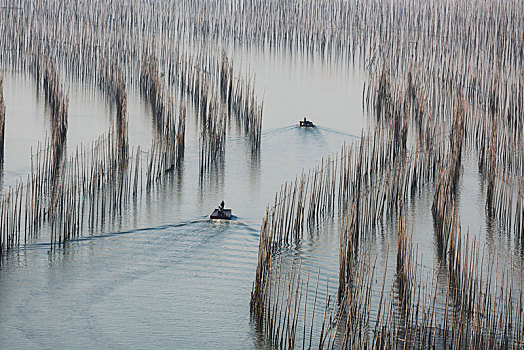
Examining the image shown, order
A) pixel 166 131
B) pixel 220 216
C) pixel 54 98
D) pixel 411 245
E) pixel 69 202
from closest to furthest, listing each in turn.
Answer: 1. pixel 411 245
2. pixel 69 202
3. pixel 220 216
4. pixel 166 131
5. pixel 54 98

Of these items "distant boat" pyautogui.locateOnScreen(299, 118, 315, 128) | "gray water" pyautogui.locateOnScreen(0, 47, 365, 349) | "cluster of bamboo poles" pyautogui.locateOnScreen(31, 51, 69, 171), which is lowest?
"gray water" pyautogui.locateOnScreen(0, 47, 365, 349)

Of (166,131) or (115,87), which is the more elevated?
(115,87)

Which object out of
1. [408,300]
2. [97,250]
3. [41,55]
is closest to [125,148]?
[97,250]

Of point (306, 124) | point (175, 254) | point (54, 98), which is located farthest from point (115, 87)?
point (175, 254)

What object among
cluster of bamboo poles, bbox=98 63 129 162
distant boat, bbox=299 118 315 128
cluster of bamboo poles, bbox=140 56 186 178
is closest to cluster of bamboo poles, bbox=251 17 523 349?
distant boat, bbox=299 118 315 128

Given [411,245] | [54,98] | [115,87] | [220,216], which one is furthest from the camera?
[115,87]

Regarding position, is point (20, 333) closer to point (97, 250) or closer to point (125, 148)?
point (97, 250)

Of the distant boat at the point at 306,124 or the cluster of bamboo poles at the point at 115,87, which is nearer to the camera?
the cluster of bamboo poles at the point at 115,87

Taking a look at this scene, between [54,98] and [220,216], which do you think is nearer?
[220,216]

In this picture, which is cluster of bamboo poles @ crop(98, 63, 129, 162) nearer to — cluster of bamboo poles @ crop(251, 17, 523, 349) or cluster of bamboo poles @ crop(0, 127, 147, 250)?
cluster of bamboo poles @ crop(0, 127, 147, 250)

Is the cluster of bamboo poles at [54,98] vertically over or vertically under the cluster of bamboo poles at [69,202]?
over

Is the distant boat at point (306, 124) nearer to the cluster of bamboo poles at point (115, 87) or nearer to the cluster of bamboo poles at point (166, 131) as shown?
the cluster of bamboo poles at point (166, 131)

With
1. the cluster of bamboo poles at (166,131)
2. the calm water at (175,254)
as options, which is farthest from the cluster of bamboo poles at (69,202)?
the cluster of bamboo poles at (166,131)

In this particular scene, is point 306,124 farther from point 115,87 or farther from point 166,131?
point 115,87
